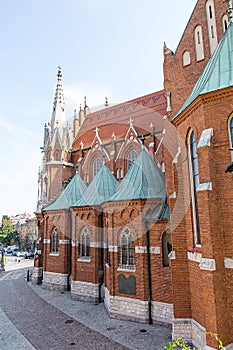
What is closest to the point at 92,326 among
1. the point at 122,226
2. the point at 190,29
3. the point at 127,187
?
the point at 122,226

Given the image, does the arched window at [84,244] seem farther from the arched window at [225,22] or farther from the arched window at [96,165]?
the arched window at [225,22]

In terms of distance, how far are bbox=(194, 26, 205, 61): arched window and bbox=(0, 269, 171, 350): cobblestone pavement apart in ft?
42.2

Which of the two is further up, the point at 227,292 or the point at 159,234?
the point at 159,234

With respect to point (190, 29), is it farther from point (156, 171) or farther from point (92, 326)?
point (92, 326)

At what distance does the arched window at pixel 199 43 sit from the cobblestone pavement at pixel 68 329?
506 inches

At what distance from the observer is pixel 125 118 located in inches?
1041

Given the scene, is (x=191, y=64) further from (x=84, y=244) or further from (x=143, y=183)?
(x=84, y=244)

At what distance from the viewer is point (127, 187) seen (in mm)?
16094

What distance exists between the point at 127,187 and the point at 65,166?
43.4ft

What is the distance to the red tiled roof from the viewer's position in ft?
77.8

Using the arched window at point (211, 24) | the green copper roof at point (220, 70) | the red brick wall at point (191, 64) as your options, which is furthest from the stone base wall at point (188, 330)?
the arched window at point (211, 24)

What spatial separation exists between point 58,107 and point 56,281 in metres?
20.6

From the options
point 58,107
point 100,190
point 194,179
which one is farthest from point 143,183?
point 58,107

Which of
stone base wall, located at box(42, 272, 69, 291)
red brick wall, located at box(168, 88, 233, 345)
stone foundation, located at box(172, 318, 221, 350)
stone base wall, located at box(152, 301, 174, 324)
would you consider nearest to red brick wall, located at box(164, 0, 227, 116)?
red brick wall, located at box(168, 88, 233, 345)
